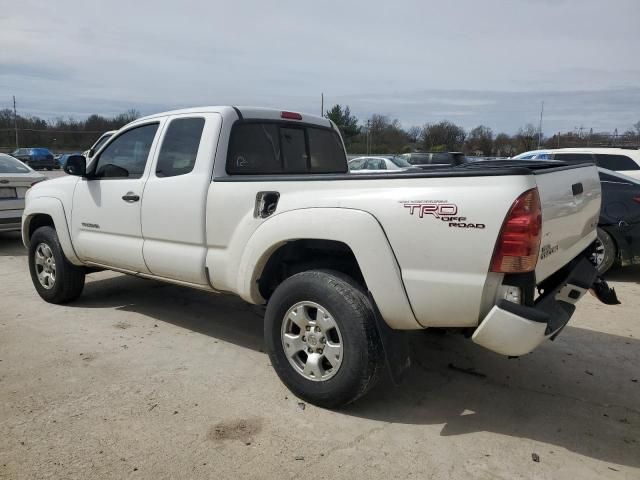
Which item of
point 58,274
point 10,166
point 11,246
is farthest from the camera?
point 10,166

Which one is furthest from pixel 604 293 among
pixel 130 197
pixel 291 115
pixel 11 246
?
pixel 11 246

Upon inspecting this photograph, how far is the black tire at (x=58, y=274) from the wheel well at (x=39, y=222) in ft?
0.40

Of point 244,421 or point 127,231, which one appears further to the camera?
point 127,231

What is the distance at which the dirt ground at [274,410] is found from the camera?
2.84 m

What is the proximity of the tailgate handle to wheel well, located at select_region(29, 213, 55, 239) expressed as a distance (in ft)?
16.7

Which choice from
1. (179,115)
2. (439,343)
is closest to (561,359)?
(439,343)

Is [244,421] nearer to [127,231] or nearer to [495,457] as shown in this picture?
[495,457]

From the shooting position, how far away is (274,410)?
342 cm

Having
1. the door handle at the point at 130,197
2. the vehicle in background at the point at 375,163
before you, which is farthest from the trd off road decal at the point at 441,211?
the vehicle in background at the point at 375,163

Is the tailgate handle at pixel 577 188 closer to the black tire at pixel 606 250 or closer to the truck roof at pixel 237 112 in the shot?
the truck roof at pixel 237 112

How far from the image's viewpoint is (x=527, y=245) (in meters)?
2.68

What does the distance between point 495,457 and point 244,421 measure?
4.84 ft

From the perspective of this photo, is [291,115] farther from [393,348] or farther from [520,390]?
[520,390]

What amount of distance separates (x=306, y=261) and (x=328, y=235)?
60 centimetres
